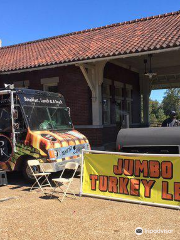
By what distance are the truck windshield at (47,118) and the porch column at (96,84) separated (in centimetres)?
347

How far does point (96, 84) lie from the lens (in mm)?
13023

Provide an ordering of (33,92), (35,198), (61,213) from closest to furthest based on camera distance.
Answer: (61,213) → (35,198) → (33,92)

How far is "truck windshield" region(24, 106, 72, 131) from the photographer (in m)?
8.42

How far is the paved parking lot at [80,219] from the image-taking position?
447cm

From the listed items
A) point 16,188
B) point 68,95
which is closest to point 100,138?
point 68,95

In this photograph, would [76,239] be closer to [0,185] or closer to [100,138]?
[0,185]

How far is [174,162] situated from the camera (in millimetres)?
5668

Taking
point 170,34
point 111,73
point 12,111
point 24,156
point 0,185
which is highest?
point 170,34

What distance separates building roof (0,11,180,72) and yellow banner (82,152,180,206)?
5560 mm

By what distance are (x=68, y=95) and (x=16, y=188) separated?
7.13 m

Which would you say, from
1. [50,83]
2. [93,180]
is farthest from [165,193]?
[50,83]

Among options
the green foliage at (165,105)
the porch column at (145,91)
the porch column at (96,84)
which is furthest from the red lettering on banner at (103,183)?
the green foliage at (165,105)

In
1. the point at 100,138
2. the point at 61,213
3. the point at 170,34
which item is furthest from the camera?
the point at 100,138

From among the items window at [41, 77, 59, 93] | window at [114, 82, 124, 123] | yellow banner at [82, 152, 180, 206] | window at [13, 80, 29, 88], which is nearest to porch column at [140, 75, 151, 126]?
window at [114, 82, 124, 123]
